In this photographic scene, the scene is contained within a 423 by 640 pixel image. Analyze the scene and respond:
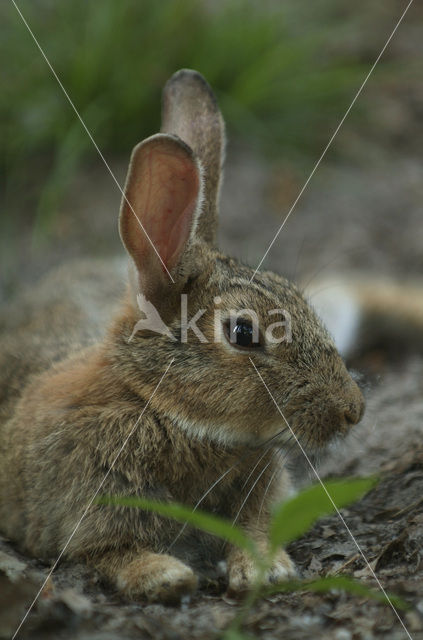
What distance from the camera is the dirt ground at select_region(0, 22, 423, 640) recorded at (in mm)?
3109

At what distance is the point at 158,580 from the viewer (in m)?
3.50

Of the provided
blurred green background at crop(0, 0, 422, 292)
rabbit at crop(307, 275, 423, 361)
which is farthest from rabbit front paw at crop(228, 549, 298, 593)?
blurred green background at crop(0, 0, 422, 292)

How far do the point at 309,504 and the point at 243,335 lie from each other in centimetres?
115

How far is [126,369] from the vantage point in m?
3.93

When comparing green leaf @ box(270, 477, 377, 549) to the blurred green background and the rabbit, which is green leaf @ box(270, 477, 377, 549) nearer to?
the rabbit

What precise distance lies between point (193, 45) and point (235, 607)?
21.7 feet

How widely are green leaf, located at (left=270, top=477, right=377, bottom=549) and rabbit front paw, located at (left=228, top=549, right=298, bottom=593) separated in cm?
89

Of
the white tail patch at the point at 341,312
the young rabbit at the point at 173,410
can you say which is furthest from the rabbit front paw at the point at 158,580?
the white tail patch at the point at 341,312

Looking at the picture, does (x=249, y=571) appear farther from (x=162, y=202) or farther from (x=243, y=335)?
(x=162, y=202)

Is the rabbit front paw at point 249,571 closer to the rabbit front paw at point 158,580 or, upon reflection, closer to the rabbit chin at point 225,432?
the rabbit front paw at point 158,580

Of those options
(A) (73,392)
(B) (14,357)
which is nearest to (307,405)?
(A) (73,392)

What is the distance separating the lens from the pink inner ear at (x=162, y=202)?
145 inches

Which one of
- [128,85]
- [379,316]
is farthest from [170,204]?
[128,85]

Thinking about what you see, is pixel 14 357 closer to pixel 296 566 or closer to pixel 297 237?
pixel 296 566
